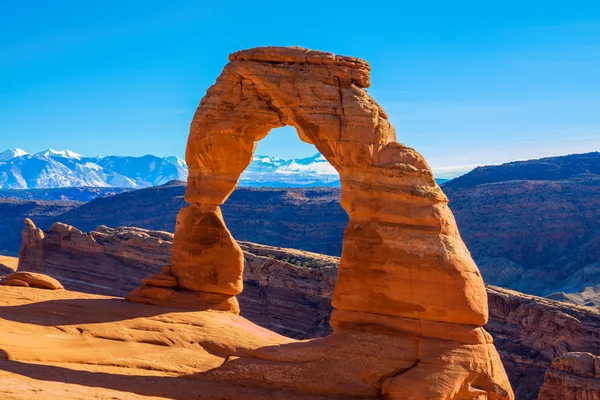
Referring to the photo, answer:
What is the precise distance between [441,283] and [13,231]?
96.4m

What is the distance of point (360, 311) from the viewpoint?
1988cm

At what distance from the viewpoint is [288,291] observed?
1919 inches

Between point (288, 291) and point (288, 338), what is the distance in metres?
26.5

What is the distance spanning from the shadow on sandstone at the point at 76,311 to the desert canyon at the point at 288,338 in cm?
8

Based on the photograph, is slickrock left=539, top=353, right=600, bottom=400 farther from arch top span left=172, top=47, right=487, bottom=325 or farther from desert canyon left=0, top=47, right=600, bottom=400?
arch top span left=172, top=47, right=487, bottom=325

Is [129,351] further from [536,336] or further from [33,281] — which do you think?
[536,336]

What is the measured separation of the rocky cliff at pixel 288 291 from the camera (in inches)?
1521

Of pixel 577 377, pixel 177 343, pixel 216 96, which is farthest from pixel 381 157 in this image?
pixel 577 377

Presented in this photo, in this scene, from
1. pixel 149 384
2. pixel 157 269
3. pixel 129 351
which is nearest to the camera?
pixel 149 384

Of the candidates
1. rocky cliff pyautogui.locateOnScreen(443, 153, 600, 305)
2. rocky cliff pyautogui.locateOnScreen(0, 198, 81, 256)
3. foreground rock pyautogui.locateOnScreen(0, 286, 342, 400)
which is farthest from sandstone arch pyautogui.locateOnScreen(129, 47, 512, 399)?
rocky cliff pyautogui.locateOnScreen(0, 198, 81, 256)

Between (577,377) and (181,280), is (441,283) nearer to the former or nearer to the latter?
(181,280)

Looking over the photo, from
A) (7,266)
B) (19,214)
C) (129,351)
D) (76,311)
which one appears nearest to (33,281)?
(76,311)

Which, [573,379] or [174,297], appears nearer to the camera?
[174,297]

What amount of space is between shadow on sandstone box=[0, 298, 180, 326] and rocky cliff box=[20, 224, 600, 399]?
22.1 metres
